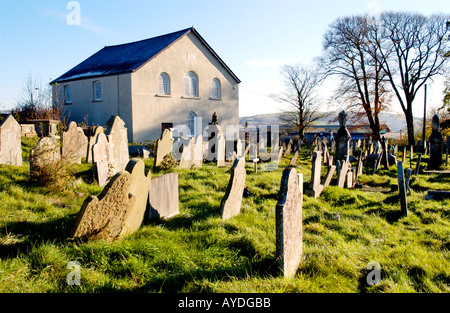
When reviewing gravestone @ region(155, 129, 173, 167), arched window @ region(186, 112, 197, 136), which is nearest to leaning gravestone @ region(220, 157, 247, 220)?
gravestone @ region(155, 129, 173, 167)

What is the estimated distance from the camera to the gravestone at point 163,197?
519cm

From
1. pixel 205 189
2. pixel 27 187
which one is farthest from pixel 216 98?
pixel 27 187

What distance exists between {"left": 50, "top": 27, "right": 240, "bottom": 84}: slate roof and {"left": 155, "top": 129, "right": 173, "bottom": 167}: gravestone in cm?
1225

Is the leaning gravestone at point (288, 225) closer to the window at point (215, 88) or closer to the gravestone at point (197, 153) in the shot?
the gravestone at point (197, 153)

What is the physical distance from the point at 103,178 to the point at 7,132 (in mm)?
2730

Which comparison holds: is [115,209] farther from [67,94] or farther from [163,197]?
[67,94]

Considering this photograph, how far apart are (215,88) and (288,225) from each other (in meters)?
24.0

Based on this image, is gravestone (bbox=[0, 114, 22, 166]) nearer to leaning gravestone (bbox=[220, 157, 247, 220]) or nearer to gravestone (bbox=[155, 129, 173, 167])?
gravestone (bbox=[155, 129, 173, 167])

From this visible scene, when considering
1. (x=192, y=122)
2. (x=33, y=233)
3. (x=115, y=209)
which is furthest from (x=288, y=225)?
(x=192, y=122)

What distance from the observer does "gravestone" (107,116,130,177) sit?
26.9ft

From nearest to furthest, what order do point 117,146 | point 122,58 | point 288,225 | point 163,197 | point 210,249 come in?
point 288,225 < point 210,249 < point 163,197 < point 117,146 < point 122,58

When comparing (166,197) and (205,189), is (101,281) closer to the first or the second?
(166,197)

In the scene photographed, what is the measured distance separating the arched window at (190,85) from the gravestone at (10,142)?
17269mm

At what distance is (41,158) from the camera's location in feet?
20.8
